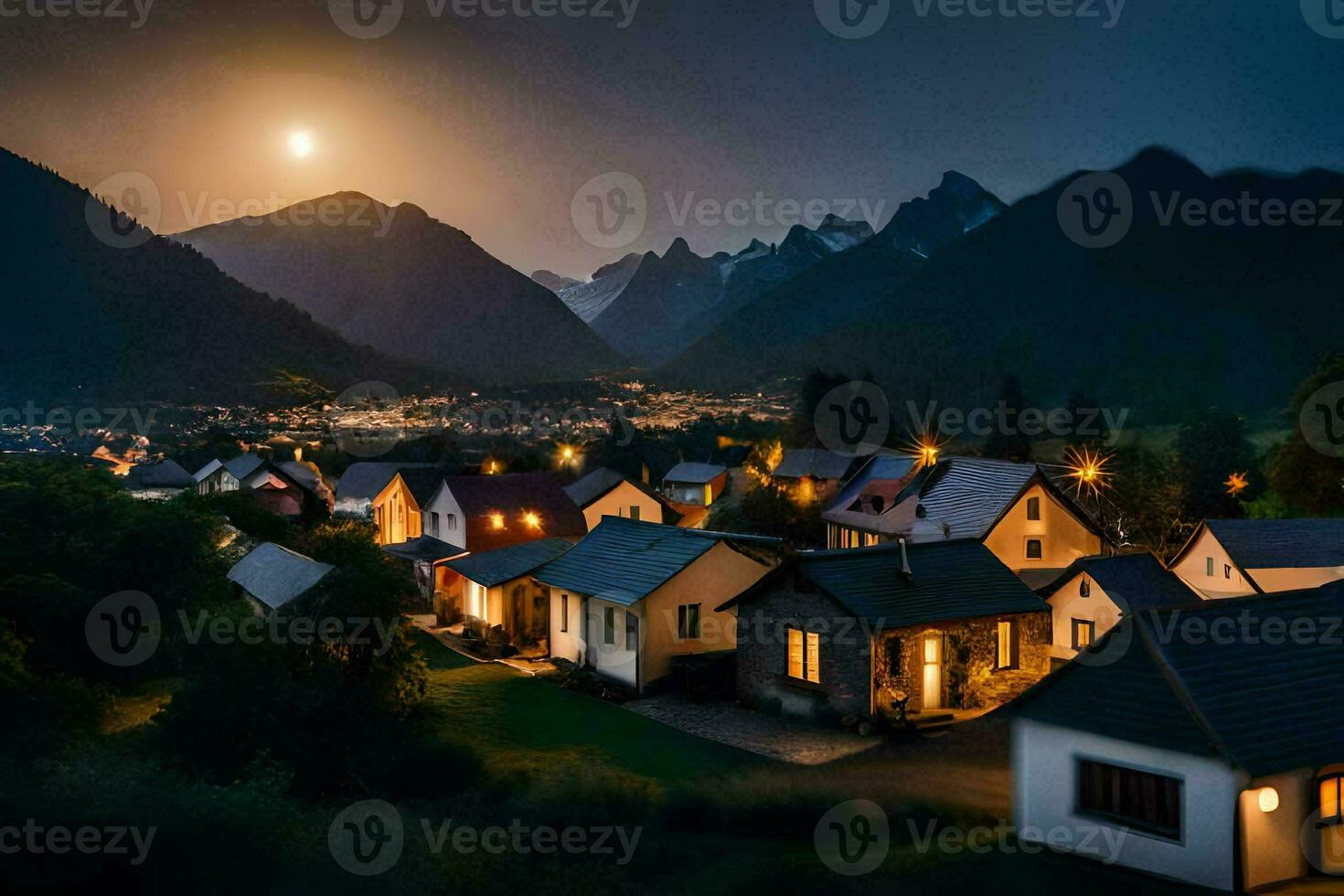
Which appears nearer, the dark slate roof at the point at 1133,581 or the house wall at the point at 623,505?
the dark slate roof at the point at 1133,581

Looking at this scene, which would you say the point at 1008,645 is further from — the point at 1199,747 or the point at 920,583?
the point at 1199,747

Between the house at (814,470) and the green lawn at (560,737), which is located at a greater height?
the house at (814,470)

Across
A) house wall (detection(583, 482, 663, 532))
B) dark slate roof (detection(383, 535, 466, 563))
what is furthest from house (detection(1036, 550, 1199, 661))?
house wall (detection(583, 482, 663, 532))

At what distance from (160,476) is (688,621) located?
72.7 m

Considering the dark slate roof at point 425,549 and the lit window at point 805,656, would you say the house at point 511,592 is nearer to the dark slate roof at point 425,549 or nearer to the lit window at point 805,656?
the dark slate roof at point 425,549

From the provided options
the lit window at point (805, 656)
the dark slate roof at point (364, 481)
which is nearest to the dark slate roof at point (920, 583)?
the lit window at point (805, 656)

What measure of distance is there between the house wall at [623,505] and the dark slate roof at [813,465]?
22374 millimetres

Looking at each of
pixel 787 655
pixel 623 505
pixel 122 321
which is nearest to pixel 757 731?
pixel 787 655

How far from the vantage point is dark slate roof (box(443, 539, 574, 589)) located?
36094 millimetres

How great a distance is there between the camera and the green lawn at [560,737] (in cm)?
2073

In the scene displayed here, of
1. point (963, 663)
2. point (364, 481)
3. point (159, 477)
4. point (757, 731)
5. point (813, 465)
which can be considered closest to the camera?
point (757, 731)

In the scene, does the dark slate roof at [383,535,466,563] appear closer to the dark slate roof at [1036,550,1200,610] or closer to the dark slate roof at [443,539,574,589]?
the dark slate roof at [443,539,574,589]

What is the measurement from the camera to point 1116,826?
15.6 metres

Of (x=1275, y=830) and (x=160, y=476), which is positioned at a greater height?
(x=160, y=476)
